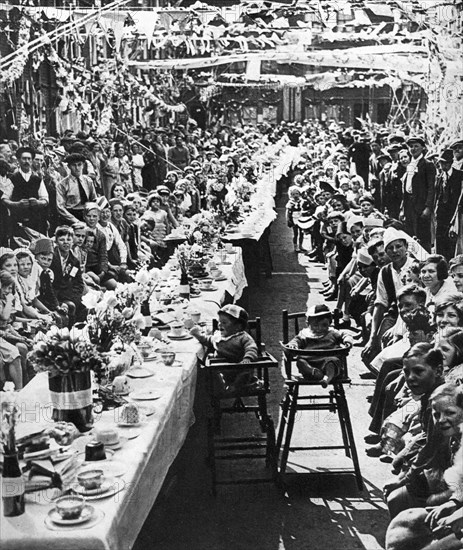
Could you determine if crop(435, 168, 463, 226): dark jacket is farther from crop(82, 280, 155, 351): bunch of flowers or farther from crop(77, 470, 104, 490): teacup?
crop(77, 470, 104, 490): teacup

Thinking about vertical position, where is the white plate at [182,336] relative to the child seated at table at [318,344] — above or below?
below

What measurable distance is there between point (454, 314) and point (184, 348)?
182 cm

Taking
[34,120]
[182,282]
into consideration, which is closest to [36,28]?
[34,120]

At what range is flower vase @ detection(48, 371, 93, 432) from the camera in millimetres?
4145

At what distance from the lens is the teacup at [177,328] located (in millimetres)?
6270

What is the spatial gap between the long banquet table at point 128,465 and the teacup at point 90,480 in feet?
0.29

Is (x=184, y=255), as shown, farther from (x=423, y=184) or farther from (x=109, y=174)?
(x=109, y=174)

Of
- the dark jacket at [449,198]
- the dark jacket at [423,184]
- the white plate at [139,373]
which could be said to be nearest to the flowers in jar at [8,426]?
the white plate at [139,373]

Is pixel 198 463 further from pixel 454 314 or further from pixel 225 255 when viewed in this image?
pixel 225 255

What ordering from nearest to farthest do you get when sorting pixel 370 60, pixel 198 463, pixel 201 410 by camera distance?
1. pixel 198 463
2. pixel 201 410
3. pixel 370 60

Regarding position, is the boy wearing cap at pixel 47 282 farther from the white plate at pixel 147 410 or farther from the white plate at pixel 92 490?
the white plate at pixel 92 490

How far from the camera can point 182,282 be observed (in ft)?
25.1

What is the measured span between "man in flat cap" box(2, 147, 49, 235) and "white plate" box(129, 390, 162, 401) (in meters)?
5.21

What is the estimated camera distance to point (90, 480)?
3518mm
